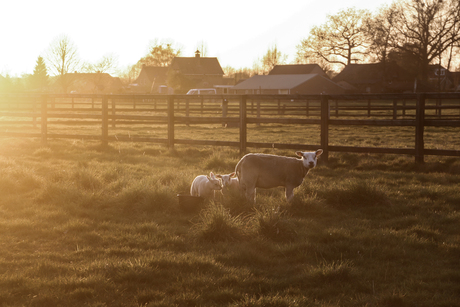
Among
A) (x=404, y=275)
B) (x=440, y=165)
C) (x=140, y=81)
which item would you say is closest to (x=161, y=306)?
(x=404, y=275)

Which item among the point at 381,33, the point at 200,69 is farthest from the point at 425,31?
the point at 200,69

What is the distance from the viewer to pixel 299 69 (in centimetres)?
7594

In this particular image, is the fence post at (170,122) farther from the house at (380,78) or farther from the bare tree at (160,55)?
the bare tree at (160,55)

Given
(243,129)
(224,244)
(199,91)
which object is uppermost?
(199,91)

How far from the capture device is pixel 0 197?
7258 mm

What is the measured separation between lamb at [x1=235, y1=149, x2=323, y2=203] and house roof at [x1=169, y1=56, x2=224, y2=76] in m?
82.7

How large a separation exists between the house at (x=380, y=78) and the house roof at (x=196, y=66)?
1083 inches

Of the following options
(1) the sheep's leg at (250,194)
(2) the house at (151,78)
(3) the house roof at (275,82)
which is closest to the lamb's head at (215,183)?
(1) the sheep's leg at (250,194)

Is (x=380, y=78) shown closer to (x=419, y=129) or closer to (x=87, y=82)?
(x=87, y=82)

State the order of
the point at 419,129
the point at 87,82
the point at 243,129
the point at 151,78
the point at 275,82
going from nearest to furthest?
the point at 419,129, the point at 243,129, the point at 275,82, the point at 87,82, the point at 151,78

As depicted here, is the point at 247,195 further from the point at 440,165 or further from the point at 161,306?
the point at 440,165

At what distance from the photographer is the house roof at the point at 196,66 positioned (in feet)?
289

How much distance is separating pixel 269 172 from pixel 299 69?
71423mm

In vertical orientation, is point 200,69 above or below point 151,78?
above
